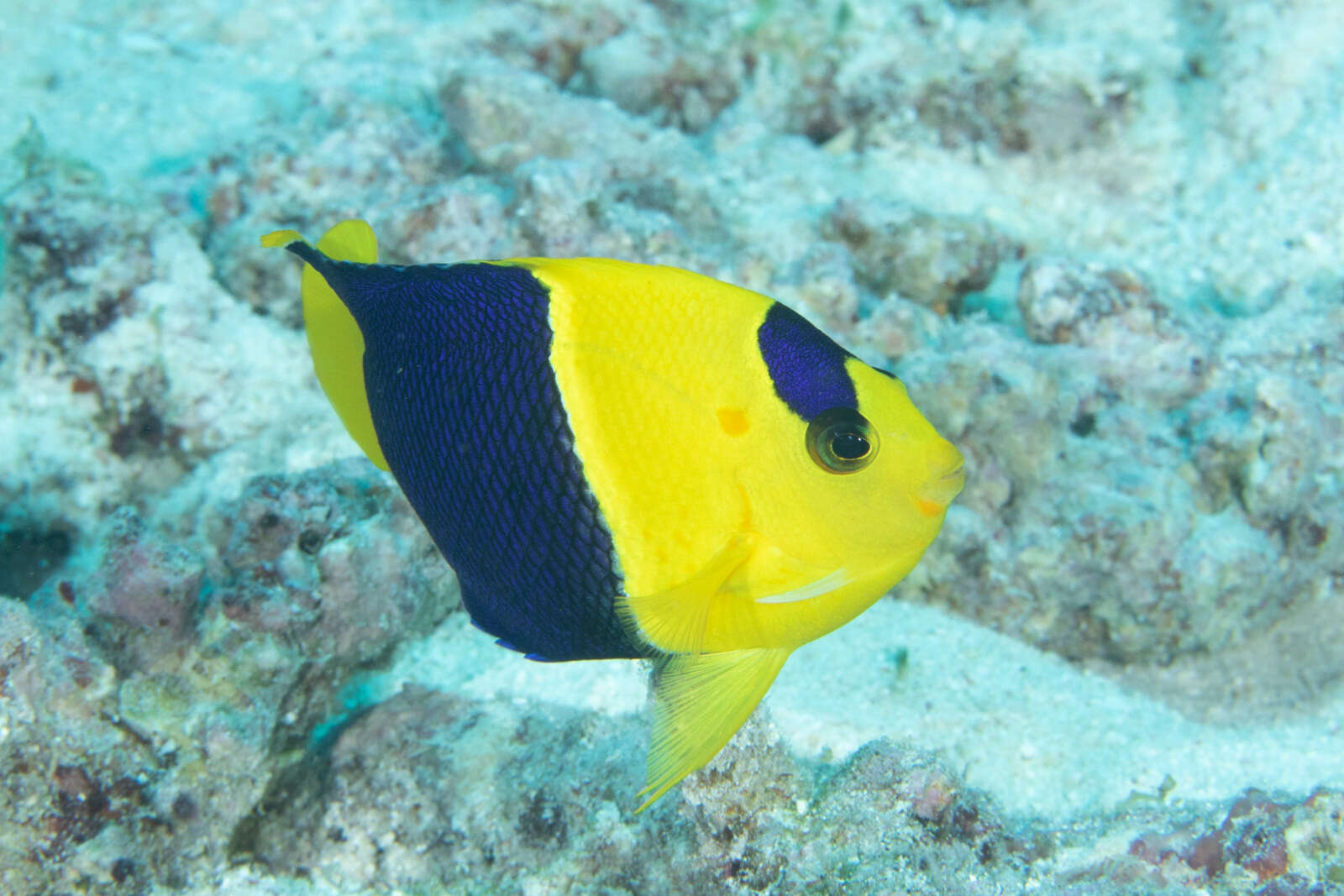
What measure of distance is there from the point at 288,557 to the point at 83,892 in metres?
0.98

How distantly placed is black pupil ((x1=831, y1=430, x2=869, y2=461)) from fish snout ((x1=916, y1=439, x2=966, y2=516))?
117mm

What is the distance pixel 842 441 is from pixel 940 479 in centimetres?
18

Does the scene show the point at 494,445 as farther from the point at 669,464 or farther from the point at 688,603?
the point at 688,603

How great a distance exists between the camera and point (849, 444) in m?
1.24

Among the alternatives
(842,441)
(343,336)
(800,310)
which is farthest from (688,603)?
(800,310)

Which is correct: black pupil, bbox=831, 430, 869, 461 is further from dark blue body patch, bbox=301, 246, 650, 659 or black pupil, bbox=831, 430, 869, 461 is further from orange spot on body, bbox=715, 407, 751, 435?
dark blue body patch, bbox=301, 246, 650, 659

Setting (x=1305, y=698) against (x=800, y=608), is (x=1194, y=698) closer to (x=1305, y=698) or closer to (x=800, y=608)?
(x=1305, y=698)

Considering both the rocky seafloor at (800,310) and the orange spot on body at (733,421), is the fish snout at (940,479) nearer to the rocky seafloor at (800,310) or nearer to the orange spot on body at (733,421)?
the orange spot on body at (733,421)

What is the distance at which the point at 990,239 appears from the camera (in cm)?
425

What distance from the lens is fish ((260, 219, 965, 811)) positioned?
1.28 m

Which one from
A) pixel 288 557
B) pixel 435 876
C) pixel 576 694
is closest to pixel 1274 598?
pixel 576 694

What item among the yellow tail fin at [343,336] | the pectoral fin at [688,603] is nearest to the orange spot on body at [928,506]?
the pectoral fin at [688,603]

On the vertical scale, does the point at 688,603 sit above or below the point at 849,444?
below

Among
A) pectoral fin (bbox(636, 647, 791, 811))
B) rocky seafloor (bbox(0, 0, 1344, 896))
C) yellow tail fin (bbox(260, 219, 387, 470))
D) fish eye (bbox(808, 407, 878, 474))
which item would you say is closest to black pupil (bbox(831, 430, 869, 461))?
Answer: fish eye (bbox(808, 407, 878, 474))
